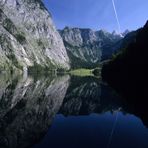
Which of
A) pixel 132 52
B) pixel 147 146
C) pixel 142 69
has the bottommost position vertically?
pixel 147 146

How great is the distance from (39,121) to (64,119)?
4.37 m

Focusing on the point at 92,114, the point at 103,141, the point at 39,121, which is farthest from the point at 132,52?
the point at 103,141

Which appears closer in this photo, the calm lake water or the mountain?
the calm lake water

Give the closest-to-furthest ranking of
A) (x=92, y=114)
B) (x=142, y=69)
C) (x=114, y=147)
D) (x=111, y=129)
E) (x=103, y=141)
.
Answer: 1. (x=114, y=147)
2. (x=103, y=141)
3. (x=111, y=129)
4. (x=92, y=114)
5. (x=142, y=69)

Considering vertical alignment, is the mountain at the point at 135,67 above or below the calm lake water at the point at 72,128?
above

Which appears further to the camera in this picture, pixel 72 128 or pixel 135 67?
pixel 135 67

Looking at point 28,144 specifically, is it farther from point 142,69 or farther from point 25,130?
point 142,69

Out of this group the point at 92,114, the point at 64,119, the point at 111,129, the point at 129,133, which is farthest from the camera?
the point at 92,114

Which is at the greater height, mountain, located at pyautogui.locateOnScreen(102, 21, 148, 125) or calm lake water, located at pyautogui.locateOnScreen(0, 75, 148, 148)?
mountain, located at pyautogui.locateOnScreen(102, 21, 148, 125)

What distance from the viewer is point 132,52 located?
116m

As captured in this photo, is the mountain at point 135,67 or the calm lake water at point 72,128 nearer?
the calm lake water at point 72,128

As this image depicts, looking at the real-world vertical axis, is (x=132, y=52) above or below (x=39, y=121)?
above

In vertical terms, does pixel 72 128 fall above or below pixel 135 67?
below

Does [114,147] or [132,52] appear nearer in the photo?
[114,147]
